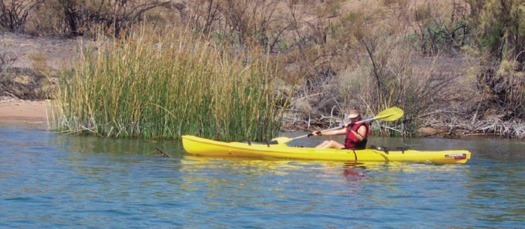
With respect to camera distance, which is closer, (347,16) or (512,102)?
(512,102)

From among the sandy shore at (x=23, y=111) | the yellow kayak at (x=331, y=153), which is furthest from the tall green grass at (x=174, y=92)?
the sandy shore at (x=23, y=111)

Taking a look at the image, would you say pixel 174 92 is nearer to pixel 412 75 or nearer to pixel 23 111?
pixel 412 75

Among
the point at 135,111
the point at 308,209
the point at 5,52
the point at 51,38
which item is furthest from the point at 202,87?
the point at 51,38

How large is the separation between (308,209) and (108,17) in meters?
19.2

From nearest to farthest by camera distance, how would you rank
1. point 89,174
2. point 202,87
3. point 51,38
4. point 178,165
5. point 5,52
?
point 89,174 < point 178,165 < point 202,87 < point 5,52 < point 51,38

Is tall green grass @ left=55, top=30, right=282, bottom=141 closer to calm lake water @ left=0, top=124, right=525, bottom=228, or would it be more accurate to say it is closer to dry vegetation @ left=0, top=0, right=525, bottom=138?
calm lake water @ left=0, top=124, right=525, bottom=228

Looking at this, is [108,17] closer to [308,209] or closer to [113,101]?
[113,101]

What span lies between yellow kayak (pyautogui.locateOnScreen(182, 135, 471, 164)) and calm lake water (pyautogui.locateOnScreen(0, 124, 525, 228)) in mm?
155

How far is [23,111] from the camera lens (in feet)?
77.9

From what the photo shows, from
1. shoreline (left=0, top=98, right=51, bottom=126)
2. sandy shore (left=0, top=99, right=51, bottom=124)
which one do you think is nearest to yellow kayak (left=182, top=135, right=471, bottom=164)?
shoreline (left=0, top=98, right=51, bottom=126)

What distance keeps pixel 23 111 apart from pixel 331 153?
9.51 m

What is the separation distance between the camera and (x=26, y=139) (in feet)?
62.3

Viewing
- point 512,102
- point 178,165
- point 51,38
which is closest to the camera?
point 178,165

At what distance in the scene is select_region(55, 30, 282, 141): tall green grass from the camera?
18.5 metres
